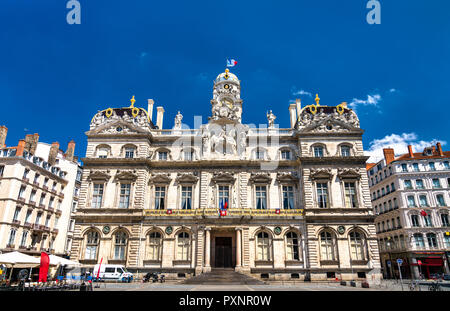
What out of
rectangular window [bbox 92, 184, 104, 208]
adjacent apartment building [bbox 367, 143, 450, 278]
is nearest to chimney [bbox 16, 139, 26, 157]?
rectangular window [bbox 92, 184, 104, 208]

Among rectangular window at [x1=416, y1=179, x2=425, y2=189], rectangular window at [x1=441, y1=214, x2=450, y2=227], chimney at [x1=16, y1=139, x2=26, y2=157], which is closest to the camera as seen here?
chimney at [x1=16, y1=139, x2=26, y2=157]

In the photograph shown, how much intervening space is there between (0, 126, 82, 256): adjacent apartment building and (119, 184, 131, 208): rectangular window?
15.7 meters

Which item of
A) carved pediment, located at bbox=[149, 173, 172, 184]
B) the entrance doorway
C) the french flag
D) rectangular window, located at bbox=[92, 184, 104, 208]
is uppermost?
the french flag

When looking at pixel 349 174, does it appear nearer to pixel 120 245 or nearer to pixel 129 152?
pixel 129 152

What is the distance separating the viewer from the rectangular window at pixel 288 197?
37000mm

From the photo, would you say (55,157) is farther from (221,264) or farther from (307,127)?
(307,127)

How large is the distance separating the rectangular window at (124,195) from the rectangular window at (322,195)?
22760 mm

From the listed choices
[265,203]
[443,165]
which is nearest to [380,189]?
[443,165]

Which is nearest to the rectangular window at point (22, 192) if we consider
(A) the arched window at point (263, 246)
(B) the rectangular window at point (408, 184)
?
(A) the arched window at point (263, 246)

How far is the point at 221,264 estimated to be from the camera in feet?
116

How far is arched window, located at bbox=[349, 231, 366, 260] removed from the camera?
3416 cm

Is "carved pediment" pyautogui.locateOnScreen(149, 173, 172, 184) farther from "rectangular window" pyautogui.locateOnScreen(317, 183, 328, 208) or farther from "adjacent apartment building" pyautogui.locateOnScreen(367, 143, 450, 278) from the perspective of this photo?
"adjacent apartment building" pyautogui.locateOnScreen(367, 143, 450, 278)

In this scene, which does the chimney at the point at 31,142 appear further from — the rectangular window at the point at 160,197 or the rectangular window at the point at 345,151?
the rectangular window at the point at 345,151
